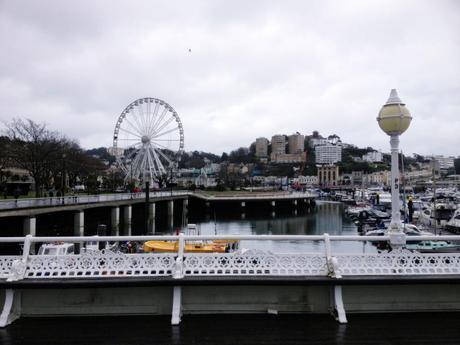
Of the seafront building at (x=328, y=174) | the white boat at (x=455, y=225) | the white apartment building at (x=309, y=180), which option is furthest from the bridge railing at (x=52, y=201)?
the seafront building at (x=328, y=174)

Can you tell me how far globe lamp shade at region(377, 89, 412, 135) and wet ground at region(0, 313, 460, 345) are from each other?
10.4ft

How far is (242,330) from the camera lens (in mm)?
5336

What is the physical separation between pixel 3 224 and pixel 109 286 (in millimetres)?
28861

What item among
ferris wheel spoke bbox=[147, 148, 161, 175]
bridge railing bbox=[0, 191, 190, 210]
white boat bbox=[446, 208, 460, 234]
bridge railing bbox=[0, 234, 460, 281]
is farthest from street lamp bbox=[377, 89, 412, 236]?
ferris wheel spoke bbox=[147, 148, 161, 175]

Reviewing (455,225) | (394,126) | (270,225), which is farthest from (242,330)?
(270,225)

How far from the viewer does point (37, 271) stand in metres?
5.81

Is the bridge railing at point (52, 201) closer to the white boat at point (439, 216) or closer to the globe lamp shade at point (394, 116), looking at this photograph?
the globe lamp shade at point (394, 116)

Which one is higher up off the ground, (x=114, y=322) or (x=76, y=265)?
(x=76, y=265)

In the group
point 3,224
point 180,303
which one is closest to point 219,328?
point 180,303

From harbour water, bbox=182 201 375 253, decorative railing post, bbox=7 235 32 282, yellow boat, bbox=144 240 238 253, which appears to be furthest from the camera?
harbour water, bbox=182 201 375 253

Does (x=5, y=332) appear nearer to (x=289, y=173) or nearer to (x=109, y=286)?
(x=109, y=286)

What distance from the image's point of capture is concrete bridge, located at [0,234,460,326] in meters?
5.75

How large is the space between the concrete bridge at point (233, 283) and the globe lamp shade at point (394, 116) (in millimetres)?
2240

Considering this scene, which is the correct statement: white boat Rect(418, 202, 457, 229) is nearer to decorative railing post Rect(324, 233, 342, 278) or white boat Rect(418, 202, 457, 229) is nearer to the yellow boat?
the yellow boat
